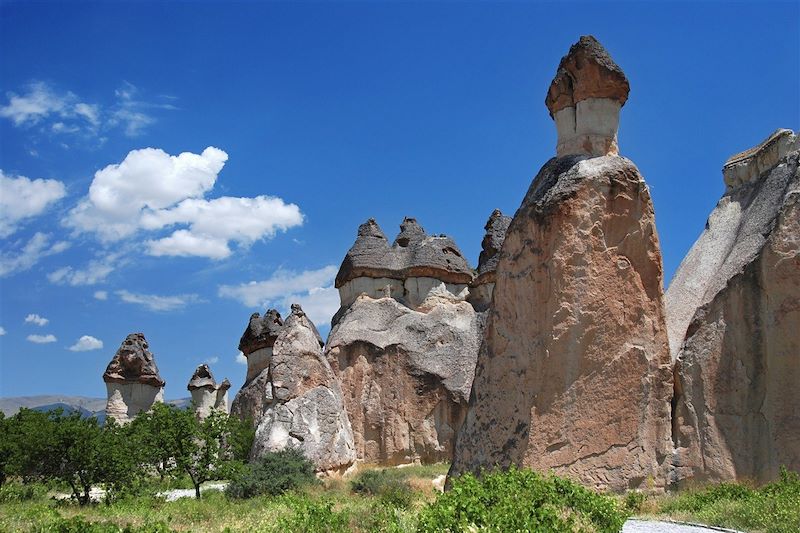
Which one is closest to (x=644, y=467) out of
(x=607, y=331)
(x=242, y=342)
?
(x=607, y=331)

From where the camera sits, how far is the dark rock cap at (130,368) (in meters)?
33.6

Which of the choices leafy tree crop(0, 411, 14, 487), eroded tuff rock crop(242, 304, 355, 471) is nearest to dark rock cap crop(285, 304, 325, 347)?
eroded tuff rock crop(242, 304, 355, 471)

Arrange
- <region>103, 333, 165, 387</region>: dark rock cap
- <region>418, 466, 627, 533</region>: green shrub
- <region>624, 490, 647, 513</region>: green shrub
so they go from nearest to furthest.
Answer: <region>418, 466, 627, 533</region>: green shrub
<region>624, 490, 647, 513</region>: green shrub
<region>103, 333, 165, 387</region>: dark rock cap

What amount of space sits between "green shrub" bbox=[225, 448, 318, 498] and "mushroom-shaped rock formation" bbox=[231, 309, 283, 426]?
1009 centimetres

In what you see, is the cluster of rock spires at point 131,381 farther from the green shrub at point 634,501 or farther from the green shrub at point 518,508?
the green shrub at point 518,508

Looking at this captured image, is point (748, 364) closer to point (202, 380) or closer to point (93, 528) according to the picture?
point (93, 528)

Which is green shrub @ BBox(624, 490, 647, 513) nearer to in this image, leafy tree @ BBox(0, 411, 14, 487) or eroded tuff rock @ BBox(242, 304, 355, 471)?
eroded tuff rock @ BBox(242, 304, 355, 471)

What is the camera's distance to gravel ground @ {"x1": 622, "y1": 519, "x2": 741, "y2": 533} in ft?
30.7

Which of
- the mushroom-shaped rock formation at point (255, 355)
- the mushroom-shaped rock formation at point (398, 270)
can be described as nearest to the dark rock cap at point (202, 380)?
the mushroom-shaped rock formation at point (255, 355)

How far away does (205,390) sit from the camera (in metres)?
37.9

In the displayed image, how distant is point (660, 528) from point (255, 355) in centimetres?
2265

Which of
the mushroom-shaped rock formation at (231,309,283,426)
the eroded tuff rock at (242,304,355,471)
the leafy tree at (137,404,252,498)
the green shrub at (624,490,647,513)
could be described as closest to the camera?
the green shrub at (624,490,647,513)

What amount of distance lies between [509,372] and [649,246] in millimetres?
3221

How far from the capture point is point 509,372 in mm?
12664
